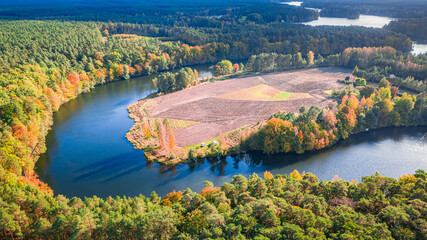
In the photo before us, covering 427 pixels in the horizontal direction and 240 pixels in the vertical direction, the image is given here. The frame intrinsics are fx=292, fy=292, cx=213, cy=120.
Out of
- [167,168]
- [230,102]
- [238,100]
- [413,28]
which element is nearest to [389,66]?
[238,100]

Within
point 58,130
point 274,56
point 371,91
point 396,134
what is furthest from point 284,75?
point 58,130

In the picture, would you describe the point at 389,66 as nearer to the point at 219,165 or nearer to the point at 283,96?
the point at 283,96

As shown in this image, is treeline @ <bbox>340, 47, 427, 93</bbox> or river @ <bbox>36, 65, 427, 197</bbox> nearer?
river @ <bbox>36, 65, 427, 197</bbox>

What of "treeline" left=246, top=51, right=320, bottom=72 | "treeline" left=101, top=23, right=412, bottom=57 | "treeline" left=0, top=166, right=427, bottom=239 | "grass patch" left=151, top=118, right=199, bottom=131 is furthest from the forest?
"grass patch" left=151, top=118, right=199, bottom=131

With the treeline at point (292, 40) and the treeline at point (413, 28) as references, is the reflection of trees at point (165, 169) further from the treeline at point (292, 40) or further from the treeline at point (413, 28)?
the treeline at point (413, 28)

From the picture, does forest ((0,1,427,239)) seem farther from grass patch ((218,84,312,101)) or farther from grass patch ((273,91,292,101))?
grass patch ((218,84,312,101))

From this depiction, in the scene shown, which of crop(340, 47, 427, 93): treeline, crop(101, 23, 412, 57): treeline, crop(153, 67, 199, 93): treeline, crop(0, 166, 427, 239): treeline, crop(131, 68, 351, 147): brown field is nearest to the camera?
crop(0, 166, 427, 239): treeline

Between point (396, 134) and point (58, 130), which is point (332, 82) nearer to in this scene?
point (396, 134)
